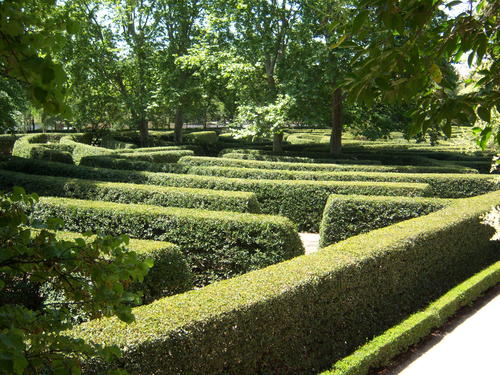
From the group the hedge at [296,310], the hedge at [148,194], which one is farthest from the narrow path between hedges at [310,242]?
the hedge at [296,310]

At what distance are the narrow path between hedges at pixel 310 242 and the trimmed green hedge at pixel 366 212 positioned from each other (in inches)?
24.8

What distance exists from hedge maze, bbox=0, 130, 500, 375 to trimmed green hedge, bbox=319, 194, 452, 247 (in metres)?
0.02

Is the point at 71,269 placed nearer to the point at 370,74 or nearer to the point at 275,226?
the point at 370,74

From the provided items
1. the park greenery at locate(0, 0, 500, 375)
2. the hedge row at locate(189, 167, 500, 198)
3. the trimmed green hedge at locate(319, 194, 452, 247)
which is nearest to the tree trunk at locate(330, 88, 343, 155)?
the park greenery at locate(0, 0, 500, 375)

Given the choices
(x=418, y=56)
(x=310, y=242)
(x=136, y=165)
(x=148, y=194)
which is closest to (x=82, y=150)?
(x=136, y=165)

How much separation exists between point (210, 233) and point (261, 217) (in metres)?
1.03

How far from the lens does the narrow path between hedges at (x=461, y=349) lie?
222 inches

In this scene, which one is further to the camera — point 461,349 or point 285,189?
point 285,189

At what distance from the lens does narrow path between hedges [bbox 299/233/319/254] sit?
36.1 ft

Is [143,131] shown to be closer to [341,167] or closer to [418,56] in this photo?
[341,167]

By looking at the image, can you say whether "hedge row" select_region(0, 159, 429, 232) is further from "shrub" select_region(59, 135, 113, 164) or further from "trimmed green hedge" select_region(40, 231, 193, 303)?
"shrub" select_region(59, 135, 113, 164)

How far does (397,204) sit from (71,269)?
9316 millimetres

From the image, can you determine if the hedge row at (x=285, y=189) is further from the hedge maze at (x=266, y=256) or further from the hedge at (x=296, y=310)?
the hedge at (x=296, y=310)

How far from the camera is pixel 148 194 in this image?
10258 mm
